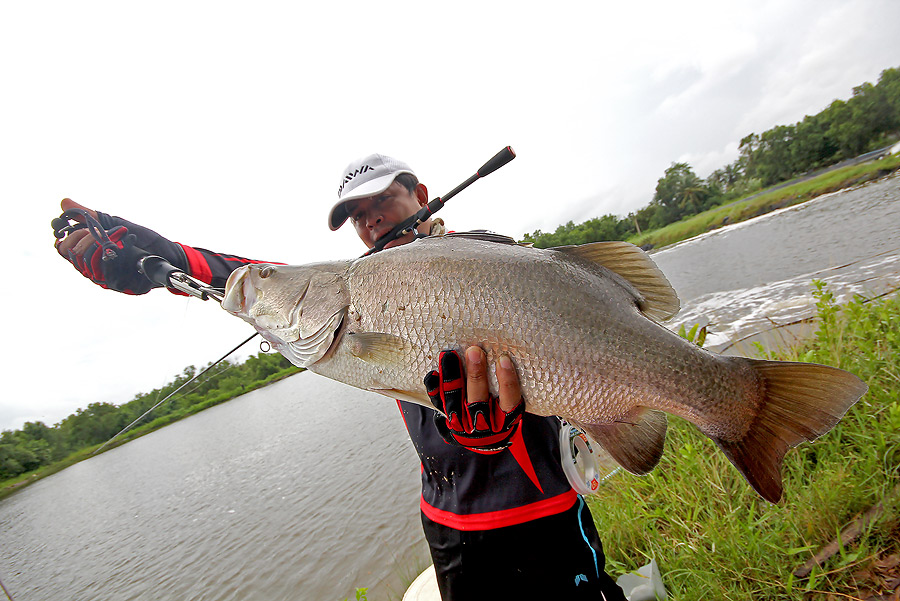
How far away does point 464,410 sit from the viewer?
1469 mm

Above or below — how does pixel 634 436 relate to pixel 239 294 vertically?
below

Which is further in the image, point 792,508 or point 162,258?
point 162,258

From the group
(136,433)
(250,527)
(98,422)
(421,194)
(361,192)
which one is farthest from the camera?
(136,433)

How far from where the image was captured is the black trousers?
1.65 metres

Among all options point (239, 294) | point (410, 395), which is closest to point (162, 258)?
point (239, 294)

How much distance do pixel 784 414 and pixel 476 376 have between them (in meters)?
1.01

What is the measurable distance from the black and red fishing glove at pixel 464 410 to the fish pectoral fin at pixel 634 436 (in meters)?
0.30

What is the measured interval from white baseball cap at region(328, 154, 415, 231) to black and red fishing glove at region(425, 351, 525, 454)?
50.6 inches

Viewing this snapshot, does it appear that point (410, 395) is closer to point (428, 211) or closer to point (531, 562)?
point (531, 562)

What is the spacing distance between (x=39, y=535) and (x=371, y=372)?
19538 mm

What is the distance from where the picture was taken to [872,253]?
9156 millimetres

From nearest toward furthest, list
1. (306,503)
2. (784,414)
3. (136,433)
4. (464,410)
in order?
(784,414) → (464,410) → (306,503) → (136,433)

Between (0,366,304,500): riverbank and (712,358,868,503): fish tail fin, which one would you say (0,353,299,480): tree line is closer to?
(0,366,304,500): riverbank

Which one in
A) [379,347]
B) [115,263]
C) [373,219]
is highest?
[115,263]
